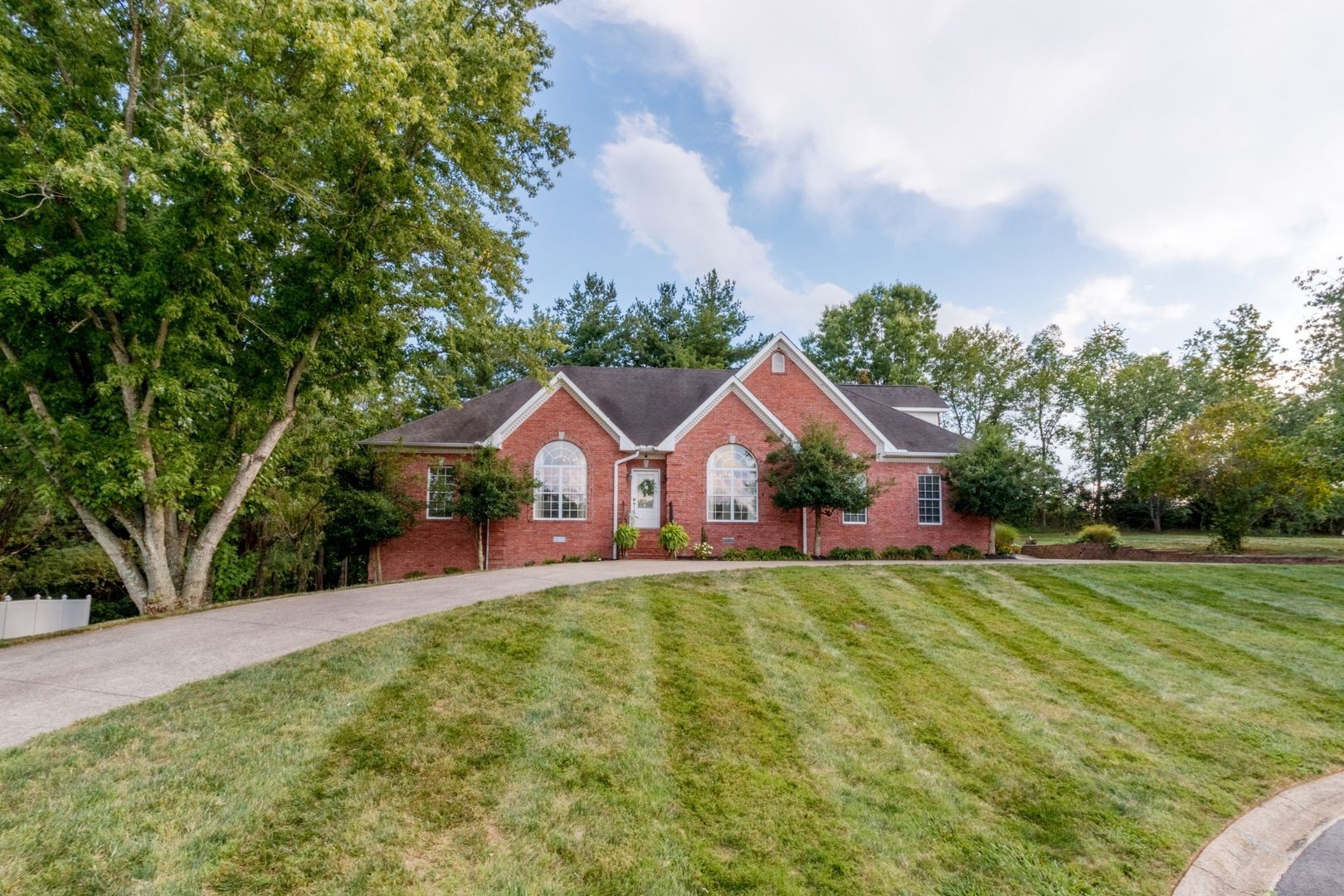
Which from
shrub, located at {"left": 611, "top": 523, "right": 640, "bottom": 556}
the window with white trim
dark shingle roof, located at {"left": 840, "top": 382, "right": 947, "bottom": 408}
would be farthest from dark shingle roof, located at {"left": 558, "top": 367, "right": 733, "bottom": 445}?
dark shingle roof, located at {"left": 840, "top": 382, "right": 947, "bottom": 408}

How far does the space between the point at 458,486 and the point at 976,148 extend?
50.8 ft

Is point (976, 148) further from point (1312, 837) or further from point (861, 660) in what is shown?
point (1312, 837)

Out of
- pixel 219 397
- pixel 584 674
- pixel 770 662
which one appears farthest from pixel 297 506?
pixel 770 662

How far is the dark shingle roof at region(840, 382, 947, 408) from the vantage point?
2398 cm

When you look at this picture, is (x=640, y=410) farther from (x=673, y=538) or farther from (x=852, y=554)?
(x=852, y=554)

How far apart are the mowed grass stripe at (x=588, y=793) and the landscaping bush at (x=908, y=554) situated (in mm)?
12426

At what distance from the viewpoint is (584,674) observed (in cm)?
614

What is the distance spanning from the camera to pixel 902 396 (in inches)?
957

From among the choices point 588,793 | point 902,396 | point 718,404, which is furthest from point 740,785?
point 902,396

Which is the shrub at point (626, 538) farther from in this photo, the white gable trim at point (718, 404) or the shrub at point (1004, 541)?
the shrub at point (1004, 541)

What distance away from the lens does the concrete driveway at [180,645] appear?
199 inches

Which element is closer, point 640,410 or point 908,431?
point 640,410

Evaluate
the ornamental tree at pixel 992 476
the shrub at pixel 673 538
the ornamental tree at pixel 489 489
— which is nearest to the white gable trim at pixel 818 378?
the ornamental tree at pixel 992 476

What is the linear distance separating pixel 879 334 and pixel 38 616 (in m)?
40.1
